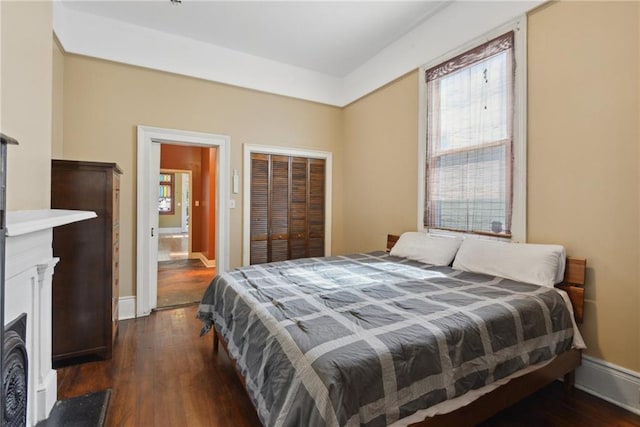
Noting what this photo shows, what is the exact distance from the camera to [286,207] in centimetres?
423

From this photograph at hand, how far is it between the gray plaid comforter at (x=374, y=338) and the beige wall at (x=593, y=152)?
35 centimetres

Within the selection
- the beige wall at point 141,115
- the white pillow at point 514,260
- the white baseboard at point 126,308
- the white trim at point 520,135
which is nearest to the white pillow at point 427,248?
the white pillow at point 514,260

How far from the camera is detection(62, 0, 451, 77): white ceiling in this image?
288 centimetres

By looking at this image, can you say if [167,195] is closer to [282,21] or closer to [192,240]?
[192,240]

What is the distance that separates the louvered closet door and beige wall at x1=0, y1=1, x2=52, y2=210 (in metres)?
2.38

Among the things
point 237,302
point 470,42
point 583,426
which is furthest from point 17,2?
point 583,426

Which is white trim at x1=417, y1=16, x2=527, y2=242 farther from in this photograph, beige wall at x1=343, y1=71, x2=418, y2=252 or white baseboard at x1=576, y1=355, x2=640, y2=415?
beige wall at x1=343, y1=71, x2=418, y2=252

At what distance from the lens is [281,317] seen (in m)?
1.49

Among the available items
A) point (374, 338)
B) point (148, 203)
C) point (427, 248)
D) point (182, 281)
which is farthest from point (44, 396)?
point (182, 281)

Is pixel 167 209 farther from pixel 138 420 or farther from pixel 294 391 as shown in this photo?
pixel 294 391

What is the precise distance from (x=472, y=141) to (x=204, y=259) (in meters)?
5.34

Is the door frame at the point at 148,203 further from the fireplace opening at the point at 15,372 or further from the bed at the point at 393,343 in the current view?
the fireplace opening at the point at 15,372

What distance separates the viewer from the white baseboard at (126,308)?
3199 millimetres

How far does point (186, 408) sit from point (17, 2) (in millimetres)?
2207
